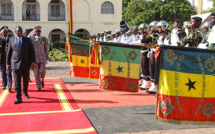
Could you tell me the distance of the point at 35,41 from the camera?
9.34 meters

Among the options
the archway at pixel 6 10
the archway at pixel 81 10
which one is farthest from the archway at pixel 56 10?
the archway at pixel 6 10

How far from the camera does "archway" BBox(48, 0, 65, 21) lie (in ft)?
133

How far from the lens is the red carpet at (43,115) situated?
16.9 ft

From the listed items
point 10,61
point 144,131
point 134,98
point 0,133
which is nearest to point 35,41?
point 10,61

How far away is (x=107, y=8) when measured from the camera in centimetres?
4034

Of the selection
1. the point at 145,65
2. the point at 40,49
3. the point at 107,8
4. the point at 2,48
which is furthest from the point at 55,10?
the point at 145,65

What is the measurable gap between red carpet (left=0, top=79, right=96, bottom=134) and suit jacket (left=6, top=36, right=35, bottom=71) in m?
1.02

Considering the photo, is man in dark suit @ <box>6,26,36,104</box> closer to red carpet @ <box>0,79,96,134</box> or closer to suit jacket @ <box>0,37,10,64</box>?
red carpet @ <box>0,79,96,134</box>

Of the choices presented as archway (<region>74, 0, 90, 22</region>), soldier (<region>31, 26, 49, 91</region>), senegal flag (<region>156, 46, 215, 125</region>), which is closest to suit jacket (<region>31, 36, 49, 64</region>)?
soldier (<region>31, 26, 49, 91</region>)

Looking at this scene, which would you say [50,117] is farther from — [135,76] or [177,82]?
[177,82]

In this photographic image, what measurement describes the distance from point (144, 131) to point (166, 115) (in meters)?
0.69

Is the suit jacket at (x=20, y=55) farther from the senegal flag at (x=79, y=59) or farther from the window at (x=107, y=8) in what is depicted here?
the window at (x=107, y=8)

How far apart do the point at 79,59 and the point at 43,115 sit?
479cm

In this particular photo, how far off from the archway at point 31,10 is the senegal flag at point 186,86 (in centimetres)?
3791
